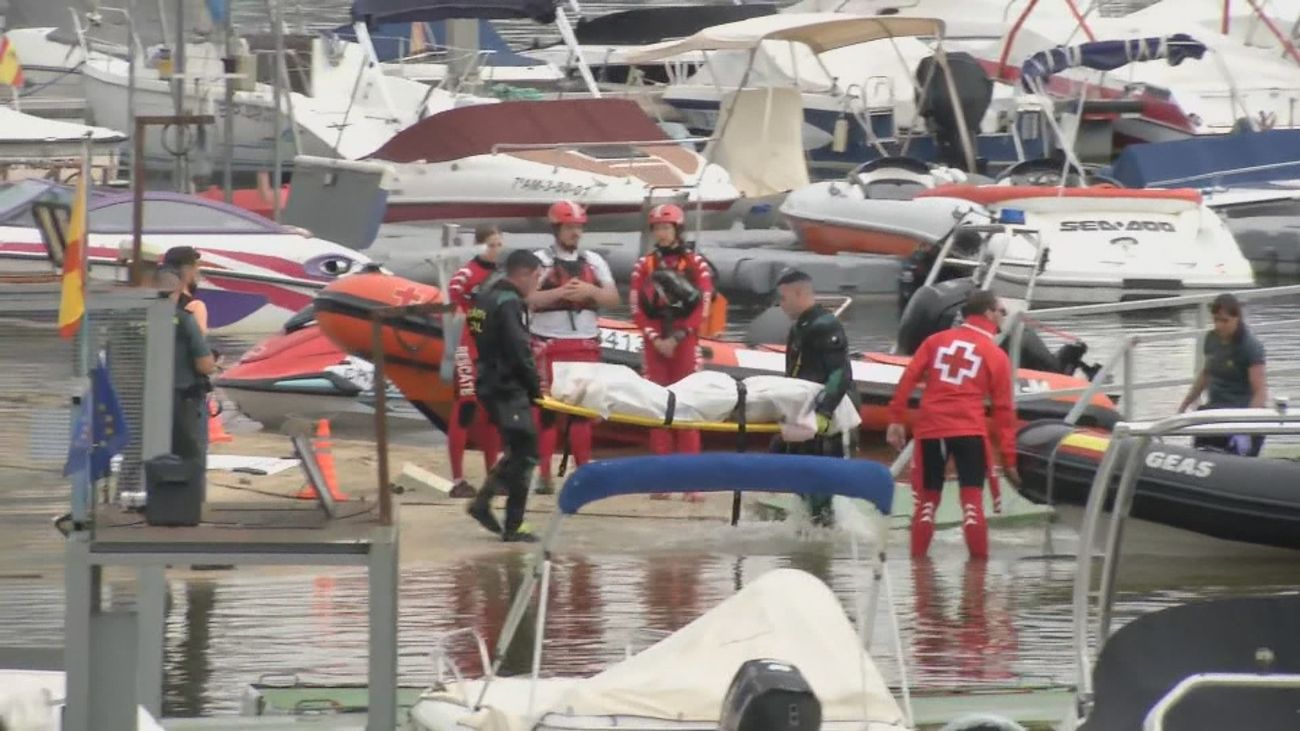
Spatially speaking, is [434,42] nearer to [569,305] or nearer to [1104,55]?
[1104,55]

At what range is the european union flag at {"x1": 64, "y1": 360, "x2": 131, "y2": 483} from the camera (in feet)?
20.2

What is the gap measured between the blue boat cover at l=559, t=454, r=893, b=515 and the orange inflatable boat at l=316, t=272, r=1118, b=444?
641cm

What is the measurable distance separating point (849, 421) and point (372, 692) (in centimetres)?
563

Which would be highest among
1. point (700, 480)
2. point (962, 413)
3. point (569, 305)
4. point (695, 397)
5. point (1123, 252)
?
point (700, 480)

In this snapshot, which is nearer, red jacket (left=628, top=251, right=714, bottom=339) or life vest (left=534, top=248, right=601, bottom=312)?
life vest (left=534, top=248, right=601, bottom=312)

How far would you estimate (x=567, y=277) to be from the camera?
41.1ft

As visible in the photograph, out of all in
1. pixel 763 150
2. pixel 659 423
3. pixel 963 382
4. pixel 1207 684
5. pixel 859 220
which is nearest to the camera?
pixel 1207 684

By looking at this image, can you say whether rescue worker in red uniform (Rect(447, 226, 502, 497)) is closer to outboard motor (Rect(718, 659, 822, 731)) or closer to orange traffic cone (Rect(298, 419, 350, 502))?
orange traffic cone (Rect(298, 419, 350, 502))

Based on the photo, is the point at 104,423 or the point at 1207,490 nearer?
the point at 104,423

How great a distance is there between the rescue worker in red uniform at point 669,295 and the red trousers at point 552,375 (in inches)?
12.1

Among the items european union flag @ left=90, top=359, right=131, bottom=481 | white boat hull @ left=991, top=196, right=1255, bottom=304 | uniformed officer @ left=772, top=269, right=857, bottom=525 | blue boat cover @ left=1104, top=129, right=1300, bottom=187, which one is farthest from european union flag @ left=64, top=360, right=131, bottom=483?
blue boat cover @ left=1104, top=129, right=1300, bottom=187

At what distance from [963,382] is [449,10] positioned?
1357cm

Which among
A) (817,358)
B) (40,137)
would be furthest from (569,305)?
(40,137)

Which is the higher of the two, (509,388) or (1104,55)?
(1104,55)
